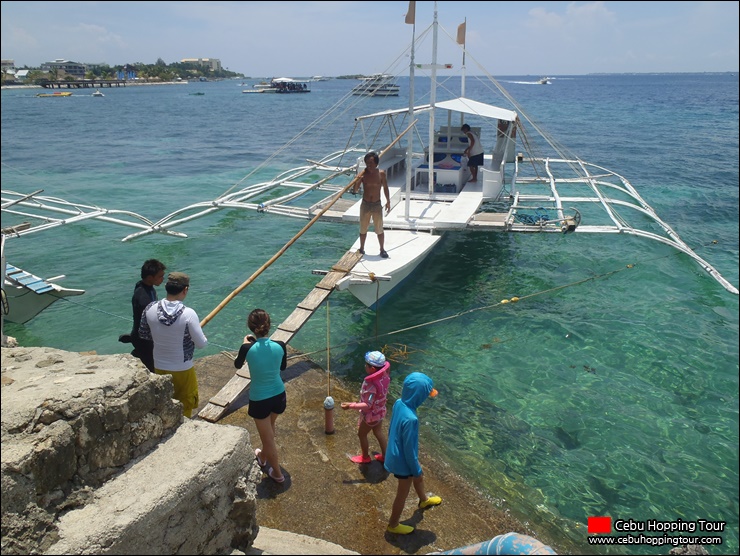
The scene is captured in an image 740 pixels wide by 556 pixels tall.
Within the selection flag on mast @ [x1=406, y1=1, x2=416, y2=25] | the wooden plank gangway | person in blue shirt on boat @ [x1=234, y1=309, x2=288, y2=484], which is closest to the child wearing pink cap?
person in blue shirt on boat @ [x1=234, y1=309, x2=288, y2=484]

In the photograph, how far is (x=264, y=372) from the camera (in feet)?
15.5

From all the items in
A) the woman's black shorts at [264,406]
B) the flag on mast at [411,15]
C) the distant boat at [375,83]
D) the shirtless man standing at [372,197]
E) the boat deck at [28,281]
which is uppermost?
the flag on mast at [411,15]

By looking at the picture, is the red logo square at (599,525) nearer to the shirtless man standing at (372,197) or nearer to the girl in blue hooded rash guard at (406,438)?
the girl in blue hooded rash guard at (406,438)

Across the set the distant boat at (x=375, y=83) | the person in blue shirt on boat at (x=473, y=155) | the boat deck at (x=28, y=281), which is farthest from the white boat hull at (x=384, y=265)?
the boat deck at (x=28, y=281)

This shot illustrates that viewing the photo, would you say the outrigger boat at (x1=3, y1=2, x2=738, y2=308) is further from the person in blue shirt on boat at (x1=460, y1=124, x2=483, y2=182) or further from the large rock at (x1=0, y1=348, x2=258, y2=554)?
the large rock at (x1=0, y1=348, x2=258, y2=554)

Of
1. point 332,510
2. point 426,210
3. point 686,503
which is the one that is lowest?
point 686,503

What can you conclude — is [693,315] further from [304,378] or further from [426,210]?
[304,378]

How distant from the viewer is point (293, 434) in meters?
6.12

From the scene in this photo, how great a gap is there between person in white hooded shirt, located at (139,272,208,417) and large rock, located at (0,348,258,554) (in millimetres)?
520

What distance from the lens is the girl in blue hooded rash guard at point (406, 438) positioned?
430 cm

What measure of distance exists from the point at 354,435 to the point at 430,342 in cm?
336

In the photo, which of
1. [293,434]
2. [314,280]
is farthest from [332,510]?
[314,280]

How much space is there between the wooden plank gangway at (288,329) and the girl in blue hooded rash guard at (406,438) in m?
1.76

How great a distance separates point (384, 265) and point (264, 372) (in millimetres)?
4393
